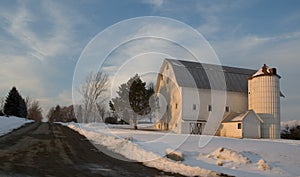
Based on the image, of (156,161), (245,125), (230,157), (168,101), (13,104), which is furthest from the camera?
(13,104)

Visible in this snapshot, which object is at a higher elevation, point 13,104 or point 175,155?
point 13,104

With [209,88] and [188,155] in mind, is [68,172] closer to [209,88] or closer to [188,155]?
[188,155]

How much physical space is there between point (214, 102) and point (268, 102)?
5997 millimetres

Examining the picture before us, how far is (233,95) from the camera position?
128 feet

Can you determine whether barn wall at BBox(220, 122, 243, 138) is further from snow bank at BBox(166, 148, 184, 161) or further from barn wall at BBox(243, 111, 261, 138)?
snow bank at BBox(166, 148, 184, 161)

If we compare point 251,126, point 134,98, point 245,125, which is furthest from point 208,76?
point 134,98

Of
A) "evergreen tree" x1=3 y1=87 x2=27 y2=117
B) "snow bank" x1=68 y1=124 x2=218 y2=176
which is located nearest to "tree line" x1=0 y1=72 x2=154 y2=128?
"evergreen tree" x1=3 y1=87 x2=27 y2=117

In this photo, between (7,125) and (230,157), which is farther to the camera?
(7,125)

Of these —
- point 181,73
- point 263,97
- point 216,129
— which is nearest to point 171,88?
point 181,73

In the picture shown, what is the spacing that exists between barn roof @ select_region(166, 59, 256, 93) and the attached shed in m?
5.22

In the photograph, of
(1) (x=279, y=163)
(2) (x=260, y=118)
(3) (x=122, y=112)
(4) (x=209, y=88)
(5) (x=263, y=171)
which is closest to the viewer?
(5) (x=263, y=171)

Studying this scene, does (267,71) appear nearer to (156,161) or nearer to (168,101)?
(168,101)

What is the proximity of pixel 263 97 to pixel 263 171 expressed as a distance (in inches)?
1044

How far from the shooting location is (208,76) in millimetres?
39281
